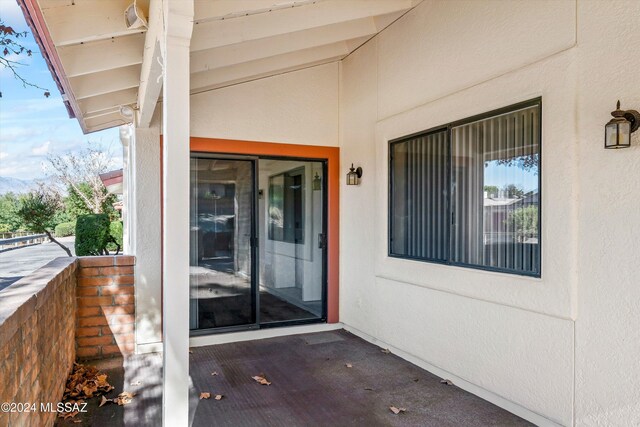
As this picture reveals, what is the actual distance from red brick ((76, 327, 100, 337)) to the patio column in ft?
8.15

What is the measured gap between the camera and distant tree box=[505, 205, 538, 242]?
332 centimetres

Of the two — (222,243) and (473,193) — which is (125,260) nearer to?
(222,243)

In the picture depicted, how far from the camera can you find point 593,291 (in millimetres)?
2859

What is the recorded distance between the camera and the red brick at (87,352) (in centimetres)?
463

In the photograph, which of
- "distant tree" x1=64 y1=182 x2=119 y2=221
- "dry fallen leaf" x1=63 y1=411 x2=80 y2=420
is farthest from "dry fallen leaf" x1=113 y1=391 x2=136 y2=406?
"distant tree" x1=64 y1=182 x2=119 y2=221

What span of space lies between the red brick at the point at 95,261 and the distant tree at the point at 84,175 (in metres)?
14.9

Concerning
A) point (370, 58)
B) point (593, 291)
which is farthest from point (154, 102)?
point (593, 291)

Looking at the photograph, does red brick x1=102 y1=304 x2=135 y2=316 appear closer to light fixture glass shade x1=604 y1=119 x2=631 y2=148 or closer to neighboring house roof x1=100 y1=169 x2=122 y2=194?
light fixture glass shade x1=604 y1=119 x2=631 y2=148

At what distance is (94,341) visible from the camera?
15.5 feet

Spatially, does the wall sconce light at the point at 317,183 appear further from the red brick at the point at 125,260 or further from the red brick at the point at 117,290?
the red brick at the point at 117,290

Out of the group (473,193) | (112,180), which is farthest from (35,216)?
(473,193)

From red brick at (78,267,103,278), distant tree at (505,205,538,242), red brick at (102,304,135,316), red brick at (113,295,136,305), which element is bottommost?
red brick at (102,304,135,316)

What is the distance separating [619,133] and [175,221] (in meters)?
2.83

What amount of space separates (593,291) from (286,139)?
157 inches
